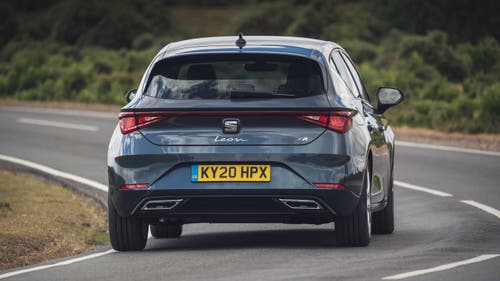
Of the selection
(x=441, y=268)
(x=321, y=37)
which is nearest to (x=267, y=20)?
(x=321, y=37)

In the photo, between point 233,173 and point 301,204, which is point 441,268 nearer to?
point 301,204

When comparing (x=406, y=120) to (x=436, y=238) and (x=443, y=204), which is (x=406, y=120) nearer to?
(x=443, y=204)

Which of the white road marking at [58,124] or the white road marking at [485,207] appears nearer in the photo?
the white road marking at [485,207]

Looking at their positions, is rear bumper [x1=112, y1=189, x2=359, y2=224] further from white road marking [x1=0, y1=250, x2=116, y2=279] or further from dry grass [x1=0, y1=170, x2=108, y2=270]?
dry grass [x1=0, y1=170, x2=108, y2=270]

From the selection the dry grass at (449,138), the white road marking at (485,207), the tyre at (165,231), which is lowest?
the dry grass at (449,138)

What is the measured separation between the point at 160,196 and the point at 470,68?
29970 mm

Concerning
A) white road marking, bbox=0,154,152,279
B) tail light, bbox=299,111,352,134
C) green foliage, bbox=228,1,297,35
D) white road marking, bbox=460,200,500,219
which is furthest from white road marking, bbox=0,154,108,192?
green foliage, bbox=228,1,297,35

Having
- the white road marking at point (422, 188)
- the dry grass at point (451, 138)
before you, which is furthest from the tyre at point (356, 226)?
the dry grass at point (451, 138)

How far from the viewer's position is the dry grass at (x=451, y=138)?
24.8 m

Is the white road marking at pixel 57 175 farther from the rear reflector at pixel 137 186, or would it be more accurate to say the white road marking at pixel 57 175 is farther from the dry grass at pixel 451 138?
the dry grass at pixel 451 138

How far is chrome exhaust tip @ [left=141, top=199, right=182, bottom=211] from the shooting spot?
10.8 metres

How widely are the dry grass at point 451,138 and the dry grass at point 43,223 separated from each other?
849 cm

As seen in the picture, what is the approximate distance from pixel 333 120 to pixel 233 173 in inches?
33.3

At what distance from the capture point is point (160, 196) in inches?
424
